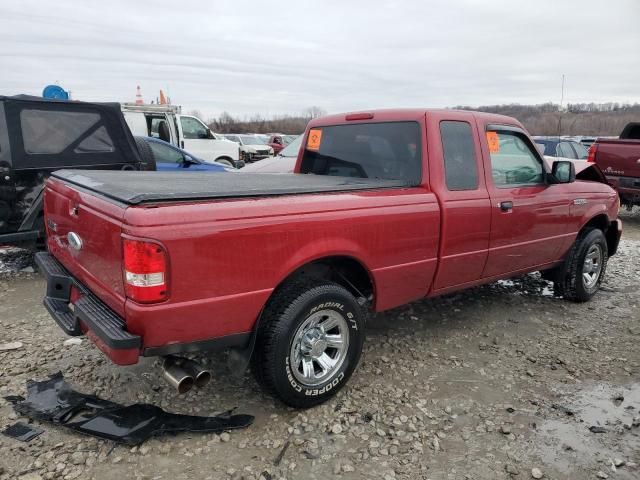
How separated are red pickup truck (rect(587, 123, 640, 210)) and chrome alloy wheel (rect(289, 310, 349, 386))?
844 centimetres

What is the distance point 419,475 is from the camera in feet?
8.69

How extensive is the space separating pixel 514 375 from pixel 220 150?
41.9 feet

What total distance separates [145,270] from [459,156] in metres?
2.57

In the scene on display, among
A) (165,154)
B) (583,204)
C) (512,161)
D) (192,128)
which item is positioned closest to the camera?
(512,161)

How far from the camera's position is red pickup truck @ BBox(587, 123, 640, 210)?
9.38 meters

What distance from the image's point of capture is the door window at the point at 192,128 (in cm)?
1455

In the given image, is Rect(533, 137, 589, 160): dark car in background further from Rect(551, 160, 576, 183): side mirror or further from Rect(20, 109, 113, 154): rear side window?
Rect(20, 109, 113, 154): rear side window

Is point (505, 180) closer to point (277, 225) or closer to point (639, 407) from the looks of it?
point (639, 407)

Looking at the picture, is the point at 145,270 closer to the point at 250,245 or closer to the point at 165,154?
the point at 250,245

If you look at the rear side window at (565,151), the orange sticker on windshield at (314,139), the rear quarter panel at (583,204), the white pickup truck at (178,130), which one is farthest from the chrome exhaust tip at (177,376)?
the rear side window at (565,151)

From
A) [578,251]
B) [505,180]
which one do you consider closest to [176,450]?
[505,180]

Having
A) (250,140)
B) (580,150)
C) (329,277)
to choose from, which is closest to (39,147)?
(329,277)

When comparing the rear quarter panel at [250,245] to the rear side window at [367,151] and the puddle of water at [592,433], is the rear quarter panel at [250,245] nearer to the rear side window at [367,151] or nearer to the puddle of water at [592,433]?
the rear side window at [367,151]

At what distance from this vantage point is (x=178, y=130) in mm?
13781
